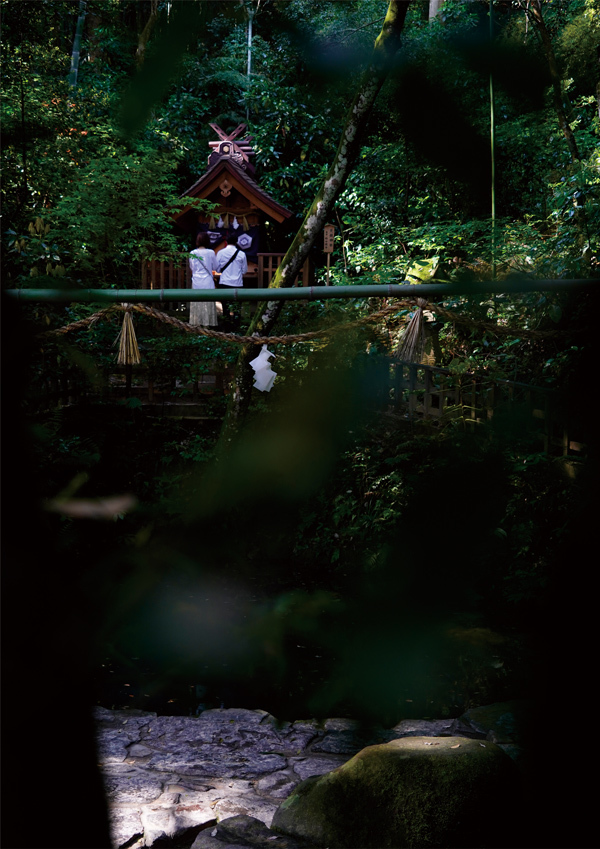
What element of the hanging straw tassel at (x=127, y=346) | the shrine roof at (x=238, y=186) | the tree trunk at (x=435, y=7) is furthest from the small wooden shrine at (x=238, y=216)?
the tree trunk at (x=435, y=7)

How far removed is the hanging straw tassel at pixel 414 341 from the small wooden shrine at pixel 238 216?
507cm

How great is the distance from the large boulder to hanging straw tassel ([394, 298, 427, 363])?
1.08 meters

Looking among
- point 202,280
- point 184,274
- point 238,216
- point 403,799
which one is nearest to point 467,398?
point 403,799

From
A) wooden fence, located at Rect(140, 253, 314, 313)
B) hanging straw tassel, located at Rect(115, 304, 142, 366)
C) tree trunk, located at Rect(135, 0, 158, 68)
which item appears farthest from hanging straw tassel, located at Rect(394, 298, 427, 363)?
wooden fence, located at Rect(140, 253, 314, 313)

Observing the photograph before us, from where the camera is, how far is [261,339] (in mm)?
1575

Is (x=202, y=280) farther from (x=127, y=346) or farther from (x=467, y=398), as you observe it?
(x=127, y=346)

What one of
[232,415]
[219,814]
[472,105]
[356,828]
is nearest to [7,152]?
[232,415]

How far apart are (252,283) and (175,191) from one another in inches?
59.1

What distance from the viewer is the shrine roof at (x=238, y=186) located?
5941 mm

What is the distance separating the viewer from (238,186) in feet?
20.8

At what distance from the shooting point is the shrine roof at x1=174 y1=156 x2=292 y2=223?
5.94 metres

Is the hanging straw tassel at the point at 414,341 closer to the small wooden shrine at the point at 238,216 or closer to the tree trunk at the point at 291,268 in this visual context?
the tree trunk at the point at 291,268

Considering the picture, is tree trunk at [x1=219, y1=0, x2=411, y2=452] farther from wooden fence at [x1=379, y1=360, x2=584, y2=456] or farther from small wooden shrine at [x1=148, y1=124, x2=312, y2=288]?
small wooden shrine at [x1=148, y1=124, x2=312, y2=288]

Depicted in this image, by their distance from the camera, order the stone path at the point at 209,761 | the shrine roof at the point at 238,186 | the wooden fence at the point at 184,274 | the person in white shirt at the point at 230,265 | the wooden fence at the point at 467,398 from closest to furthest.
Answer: the wooden fence at the point at 467,398 → the stone path at the point at 209,761 → the wooden fence at the point at 184,274 → the shrine roof at the point at 238,186 → the person in white shirt at the point at 230,265
